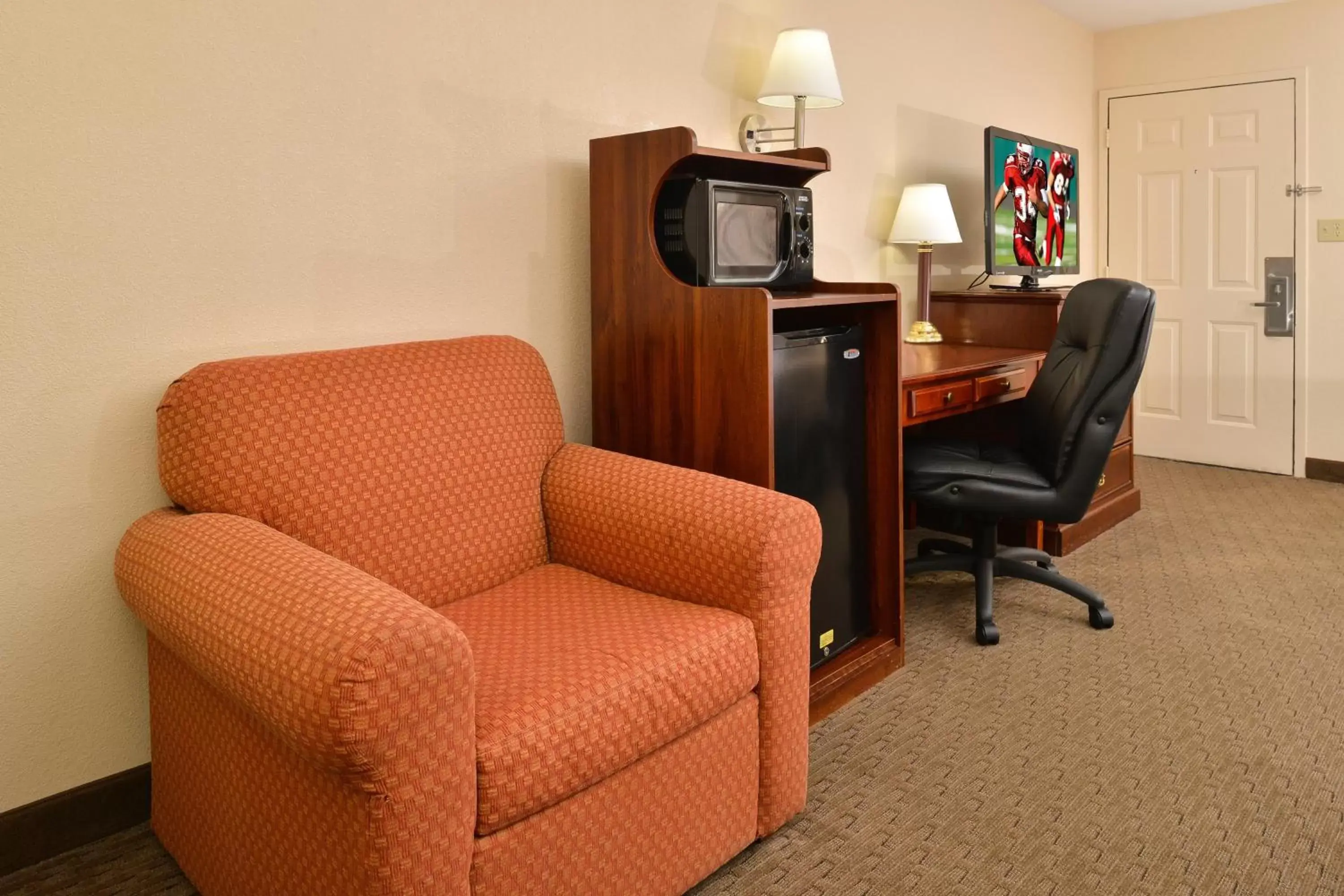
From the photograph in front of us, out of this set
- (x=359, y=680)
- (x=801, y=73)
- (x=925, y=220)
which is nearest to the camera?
(x=359, y=680)

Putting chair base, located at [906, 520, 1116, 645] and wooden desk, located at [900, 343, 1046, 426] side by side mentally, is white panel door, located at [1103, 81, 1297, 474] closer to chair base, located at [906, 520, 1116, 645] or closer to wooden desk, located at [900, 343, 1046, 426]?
wooden desk, located at [900, 343, 1046, 426]

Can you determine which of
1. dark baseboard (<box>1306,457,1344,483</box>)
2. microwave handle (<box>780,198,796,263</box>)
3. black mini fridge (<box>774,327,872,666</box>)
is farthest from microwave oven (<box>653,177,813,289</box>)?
dark baseboard (<box>1306,457,1344,483</box>)

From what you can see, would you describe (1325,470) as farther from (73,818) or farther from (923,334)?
(73,818)

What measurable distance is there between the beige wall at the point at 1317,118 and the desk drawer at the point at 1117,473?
1331 millimetres

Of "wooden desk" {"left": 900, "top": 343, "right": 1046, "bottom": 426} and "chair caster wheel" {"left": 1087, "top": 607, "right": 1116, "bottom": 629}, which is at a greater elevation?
"wooden desk" {"left": 900, "top": 343, "right": 1046, "bottom": 426}

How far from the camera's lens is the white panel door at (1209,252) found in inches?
192

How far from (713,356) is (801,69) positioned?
1130mm

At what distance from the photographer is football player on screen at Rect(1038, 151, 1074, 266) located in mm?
4277

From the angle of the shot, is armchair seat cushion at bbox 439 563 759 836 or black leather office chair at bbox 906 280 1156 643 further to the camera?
black leather office chair at bbox 906 280 1156 643

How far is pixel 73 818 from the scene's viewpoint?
186 centimetres

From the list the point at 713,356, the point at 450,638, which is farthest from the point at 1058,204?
the point at 450,638

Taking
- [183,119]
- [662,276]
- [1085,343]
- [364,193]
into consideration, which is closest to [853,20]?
[1085,343]

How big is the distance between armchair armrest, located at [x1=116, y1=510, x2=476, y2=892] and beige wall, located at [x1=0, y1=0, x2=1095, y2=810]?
0.53m

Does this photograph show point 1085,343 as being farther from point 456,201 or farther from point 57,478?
point 57,478
